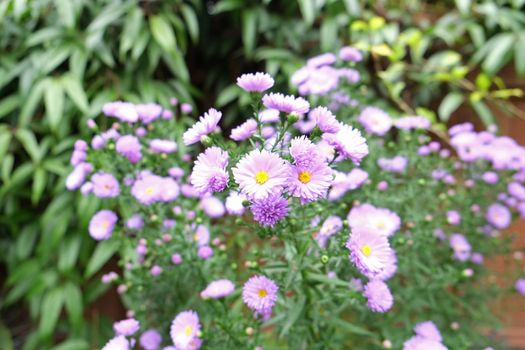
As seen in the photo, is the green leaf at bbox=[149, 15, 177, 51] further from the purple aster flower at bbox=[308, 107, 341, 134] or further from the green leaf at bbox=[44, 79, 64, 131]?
the purple aster flower at bbox=[308, 107, 341, 134]

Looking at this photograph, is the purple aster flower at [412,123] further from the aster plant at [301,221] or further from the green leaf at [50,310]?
the green leaf at [50,310]

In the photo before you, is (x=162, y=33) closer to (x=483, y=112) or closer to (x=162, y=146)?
(x=162, y=146)

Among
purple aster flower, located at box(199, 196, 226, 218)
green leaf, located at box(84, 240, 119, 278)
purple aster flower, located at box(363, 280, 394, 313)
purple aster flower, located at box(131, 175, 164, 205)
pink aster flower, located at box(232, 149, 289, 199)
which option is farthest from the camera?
green leaf, located at box(84, 240, 119, 278)

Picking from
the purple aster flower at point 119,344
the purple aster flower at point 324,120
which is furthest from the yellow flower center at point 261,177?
the purple aster flower at point 119,344

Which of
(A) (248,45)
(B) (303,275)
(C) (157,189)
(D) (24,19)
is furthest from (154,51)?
(B) (303,275)

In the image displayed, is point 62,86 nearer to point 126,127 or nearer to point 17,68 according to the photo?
point 17,68

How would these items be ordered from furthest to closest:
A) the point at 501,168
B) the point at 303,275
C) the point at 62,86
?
the point at 62,86
the point at 501,168
the point at 303,275

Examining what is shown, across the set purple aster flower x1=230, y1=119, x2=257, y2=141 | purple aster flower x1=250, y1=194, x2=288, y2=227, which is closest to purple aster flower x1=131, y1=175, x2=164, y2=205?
purple aster flower x1=230, y1=119, x2=257, y2=141

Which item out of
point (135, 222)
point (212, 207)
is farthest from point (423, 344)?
point (135, 222)
